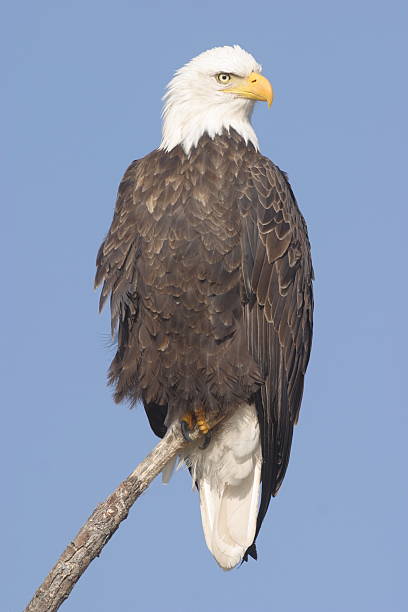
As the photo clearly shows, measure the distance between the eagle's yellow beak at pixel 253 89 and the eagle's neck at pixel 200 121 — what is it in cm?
5

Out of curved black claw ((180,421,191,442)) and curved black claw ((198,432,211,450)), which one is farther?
curved black claw ((198,432,211,450))

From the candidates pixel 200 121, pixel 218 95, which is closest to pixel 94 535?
pixel 200 121

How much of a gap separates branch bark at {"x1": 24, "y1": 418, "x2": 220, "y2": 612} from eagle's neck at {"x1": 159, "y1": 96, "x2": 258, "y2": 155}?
1.70m

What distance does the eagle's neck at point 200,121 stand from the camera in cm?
592

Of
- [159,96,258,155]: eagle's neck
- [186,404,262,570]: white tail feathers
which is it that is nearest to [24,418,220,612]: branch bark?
[186,404,262,570]: white tail feathers

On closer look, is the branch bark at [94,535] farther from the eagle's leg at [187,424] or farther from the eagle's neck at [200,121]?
the eagle's neck at [200,121]

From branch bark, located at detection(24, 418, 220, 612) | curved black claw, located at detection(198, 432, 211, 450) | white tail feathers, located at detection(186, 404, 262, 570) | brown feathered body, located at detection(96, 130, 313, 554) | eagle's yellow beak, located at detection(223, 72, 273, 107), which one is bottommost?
branch bark, located at detection(24, 418, 220, 612)

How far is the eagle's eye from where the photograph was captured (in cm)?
610

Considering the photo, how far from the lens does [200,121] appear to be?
6.00m

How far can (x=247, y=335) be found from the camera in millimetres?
5617

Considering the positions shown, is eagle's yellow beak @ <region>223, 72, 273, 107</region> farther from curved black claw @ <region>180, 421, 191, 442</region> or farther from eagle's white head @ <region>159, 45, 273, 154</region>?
curved black claw @ <region>180, 421, 191, 442</region>

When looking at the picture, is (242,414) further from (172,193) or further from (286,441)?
(172,193)

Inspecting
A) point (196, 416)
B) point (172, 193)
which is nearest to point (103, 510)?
point (196, 416)

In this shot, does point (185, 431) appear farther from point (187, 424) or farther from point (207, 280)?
point (207, 280)
